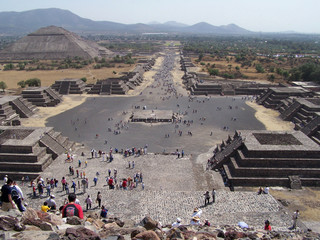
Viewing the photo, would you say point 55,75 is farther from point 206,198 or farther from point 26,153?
point 206,198

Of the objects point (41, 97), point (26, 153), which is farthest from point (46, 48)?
point (26, 153)

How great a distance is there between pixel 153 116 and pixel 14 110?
2061 cm

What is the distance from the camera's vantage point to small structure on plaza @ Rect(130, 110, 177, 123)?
4031 centimetres

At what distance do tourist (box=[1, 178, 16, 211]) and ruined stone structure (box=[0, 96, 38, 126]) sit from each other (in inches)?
1174

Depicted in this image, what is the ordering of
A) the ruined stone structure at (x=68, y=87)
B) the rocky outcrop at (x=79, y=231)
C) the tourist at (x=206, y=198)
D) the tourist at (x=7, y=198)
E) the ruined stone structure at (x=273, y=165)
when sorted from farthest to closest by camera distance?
the ruined stone structure at (x=68, y=87)
the ruined stone structure at (x=273, y=165)
the tourist at (x=206, y=198)
the tourist at (x=7, y=198)
the rocky outcrop at (x=79, y=231)

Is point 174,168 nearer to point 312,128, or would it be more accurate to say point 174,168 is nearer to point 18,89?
point 312,128

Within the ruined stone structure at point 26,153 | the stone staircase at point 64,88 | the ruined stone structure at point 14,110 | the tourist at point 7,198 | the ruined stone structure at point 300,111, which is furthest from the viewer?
the stone staircase at point 64,88

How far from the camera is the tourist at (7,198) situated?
1007cm

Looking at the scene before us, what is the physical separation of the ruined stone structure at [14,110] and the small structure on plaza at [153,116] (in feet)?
52.4

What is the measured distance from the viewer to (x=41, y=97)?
159 feet

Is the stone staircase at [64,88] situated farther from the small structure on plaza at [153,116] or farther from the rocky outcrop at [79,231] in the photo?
the rocky outcrop at [79,231]

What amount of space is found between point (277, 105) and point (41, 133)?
37.5 m

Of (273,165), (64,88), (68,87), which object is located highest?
(68,87)

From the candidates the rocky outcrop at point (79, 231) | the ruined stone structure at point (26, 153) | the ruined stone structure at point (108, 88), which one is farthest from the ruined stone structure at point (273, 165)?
the ruined stone structure at point (108, 88)
